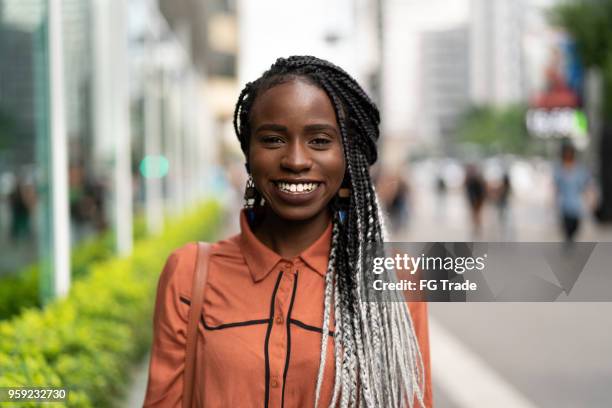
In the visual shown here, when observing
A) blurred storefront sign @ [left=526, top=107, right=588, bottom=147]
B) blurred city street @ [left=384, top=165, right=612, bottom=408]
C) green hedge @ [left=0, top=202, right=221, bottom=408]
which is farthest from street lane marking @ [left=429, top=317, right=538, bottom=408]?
→ blurred storefront sign @ [left=526, top=107, right=588, bottom=147]

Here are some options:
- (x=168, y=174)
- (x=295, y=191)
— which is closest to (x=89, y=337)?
(x=295, y=191)

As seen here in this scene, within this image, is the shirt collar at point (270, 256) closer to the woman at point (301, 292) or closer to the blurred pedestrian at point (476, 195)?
the woman at point (301, 292)

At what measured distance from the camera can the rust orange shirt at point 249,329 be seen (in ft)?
6.23

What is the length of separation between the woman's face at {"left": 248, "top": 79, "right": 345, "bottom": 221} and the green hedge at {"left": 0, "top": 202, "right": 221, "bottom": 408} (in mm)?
1412

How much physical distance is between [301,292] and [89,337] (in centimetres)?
263

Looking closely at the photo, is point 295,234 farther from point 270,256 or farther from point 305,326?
point 305,326

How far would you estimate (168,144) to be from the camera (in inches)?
577

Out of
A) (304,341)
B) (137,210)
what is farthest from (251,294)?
(137,210)

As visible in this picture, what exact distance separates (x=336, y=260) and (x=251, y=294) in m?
0.22

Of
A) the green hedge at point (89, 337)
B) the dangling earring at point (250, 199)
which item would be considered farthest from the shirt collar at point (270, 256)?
the green hedge at point (89, 337)

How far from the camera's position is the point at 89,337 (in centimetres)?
430

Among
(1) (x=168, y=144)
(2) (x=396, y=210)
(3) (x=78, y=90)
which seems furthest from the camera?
(2) (x=396, y=210)

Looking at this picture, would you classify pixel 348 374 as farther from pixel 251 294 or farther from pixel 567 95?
pixel 567 95

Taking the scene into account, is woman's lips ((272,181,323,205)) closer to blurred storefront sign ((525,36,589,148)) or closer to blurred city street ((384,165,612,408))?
blurred city street ((384,165,612,408))
